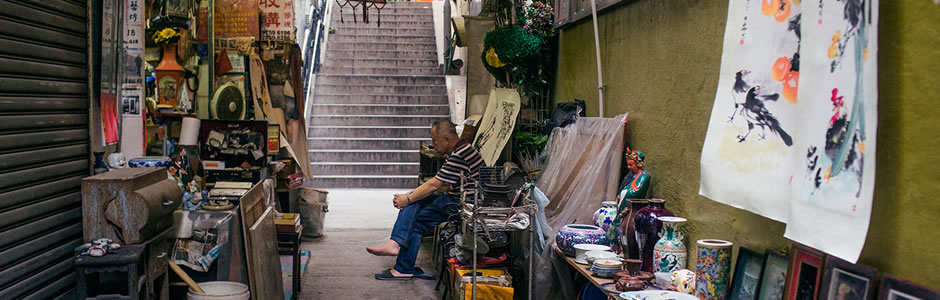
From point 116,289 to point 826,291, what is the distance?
2.89 m

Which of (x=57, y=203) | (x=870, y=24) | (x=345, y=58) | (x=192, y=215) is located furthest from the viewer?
(x=345, y=58)

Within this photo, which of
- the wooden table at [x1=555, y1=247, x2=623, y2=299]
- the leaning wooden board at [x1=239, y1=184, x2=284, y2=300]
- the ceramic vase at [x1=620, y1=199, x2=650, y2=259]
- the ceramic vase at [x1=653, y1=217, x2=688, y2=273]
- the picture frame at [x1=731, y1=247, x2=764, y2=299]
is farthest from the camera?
the leaning wooden board at [x1=239, y1=184, x2=284, y2=300]

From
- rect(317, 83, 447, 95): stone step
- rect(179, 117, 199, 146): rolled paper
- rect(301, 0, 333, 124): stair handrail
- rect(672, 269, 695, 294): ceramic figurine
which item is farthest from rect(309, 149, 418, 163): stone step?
rect(672, 269, 695, 294): ceramic figurine

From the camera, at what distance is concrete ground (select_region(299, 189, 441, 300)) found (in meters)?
6.01

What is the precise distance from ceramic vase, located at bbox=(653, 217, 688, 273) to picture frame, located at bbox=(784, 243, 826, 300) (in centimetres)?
97

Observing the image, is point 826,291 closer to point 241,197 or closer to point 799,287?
Result: point 799,287

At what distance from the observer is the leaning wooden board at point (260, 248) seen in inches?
166

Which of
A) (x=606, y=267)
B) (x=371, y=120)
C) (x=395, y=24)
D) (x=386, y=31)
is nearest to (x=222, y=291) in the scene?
(x=606, y=267)

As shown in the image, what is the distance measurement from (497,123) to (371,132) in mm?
7425

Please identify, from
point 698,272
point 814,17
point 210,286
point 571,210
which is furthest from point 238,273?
point 814,17

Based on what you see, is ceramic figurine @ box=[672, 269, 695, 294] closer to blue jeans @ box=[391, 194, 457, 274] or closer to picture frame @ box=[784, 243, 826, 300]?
picture frame @ box=[784, 243, 826, 300]

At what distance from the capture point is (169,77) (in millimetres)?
5348

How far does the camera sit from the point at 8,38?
2.95 m

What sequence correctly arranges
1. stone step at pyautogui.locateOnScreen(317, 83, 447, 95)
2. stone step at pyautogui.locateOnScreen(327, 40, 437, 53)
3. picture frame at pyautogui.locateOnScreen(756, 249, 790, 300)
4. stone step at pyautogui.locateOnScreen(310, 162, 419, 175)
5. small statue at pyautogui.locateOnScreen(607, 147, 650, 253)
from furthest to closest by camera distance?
stone step at pyautogui.locateOnScreen(327, 40, 437, 53), stone step at pyautogui.locateOnScreen(317, 83, 447, 95), stone step at pyautogui.locateOnScreen(310, 162, 419, 175), small statue at pyautogui.locateOnScreen(607, 147, 650, 253), picture frame at pyautogui.locateOnScreen(756, 249, 790, 300)
